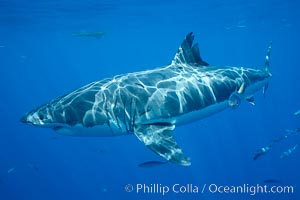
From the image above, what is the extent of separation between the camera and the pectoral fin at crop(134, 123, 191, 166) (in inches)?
197

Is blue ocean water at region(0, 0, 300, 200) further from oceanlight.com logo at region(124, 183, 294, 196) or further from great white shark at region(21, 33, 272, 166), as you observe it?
great white shark at region(21, 33, 272, 166)

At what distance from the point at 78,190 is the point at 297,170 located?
17346 mm

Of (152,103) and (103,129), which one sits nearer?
(103,129)

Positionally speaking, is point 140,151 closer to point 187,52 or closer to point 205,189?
point 205,189

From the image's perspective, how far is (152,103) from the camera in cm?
612

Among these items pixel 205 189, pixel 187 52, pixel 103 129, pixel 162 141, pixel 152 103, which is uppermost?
pixel 187 52

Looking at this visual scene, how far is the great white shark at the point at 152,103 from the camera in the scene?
559cm

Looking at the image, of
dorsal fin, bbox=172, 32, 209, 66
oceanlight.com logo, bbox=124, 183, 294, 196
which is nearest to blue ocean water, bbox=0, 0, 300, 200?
oceanlight.com logo, bbox=124, 183, 294, 196

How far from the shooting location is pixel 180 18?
106 ft

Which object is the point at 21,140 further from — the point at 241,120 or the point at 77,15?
the point at 241,120

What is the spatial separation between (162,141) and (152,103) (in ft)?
3.38

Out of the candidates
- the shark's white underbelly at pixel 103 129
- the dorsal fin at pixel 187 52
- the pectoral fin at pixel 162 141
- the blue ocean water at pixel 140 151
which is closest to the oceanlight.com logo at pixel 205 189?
the blue ocean water at pixel 140 151

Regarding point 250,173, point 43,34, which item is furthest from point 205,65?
point 43,34

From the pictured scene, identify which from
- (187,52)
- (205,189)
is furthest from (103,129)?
(205,189)
